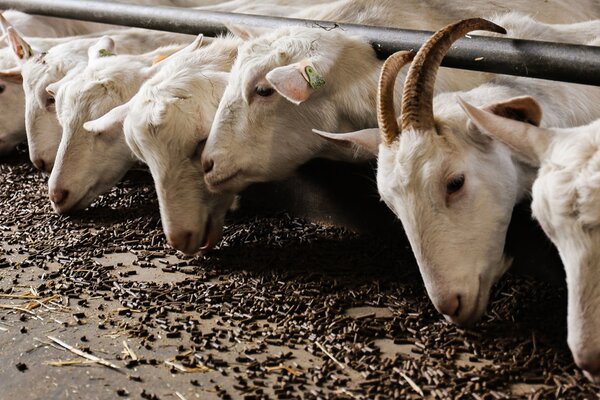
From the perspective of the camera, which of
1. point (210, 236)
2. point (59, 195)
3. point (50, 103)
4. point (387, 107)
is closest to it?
point (387, 107)

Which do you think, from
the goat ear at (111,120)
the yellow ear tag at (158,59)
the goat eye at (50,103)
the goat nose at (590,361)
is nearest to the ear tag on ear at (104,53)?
the yellow ear tag at (158,59)

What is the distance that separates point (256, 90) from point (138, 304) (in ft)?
4.16

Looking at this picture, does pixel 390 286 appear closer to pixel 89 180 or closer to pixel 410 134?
pixel 410 134

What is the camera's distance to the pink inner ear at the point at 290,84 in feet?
12.2

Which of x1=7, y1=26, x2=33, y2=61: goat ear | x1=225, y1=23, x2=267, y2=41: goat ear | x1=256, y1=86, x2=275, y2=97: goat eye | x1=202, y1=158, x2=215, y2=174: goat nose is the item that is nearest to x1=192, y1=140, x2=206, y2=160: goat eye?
x1=202, y1=158, x2=215, y2=174: goat nose

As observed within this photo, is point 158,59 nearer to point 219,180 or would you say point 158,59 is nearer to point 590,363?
point 219,180

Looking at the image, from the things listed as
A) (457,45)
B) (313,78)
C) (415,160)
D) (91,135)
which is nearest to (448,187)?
(415,160)

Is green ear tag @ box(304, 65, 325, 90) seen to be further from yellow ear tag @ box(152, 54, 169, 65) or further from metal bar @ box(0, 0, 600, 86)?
yellow ear tag @ box(152, 54, 169, 65)

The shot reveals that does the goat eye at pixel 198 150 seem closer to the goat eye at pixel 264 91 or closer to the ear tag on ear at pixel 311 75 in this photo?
the goat eye at pixel 264 91

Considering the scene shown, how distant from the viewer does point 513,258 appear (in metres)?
3.64

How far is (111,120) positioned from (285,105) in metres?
1.25

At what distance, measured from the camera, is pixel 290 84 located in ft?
12.3

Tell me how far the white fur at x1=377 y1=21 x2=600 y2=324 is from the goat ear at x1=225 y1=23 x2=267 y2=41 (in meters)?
1.58

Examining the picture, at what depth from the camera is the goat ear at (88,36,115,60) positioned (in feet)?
18.2
